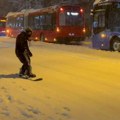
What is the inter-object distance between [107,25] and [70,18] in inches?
385

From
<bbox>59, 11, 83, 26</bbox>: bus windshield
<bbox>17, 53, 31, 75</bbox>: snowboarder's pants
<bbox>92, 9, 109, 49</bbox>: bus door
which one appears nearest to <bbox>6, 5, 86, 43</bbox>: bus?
<bbox>59, 11, 83, 26</bbox>: bus windshield

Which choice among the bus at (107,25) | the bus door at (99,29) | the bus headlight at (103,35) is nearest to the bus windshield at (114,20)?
the bus at (107,25)

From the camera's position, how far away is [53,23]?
35.7 m

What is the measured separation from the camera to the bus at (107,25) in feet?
84.1

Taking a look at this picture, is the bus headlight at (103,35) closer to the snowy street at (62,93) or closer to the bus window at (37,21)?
the snowy street at (62,93)

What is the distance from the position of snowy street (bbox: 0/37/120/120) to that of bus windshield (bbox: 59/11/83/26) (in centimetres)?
1835

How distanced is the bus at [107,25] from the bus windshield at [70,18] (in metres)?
7.69

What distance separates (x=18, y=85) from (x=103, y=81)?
256 cm

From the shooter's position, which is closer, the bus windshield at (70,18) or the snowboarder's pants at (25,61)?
the snowboarder's pants at (25,61)

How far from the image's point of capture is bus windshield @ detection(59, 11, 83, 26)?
35531 mm

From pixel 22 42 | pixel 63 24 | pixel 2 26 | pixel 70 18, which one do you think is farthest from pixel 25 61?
pixel 2 26

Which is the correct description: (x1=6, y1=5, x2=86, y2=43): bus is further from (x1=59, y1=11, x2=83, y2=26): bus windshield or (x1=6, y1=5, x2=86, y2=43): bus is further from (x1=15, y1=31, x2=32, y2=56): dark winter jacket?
(x1=15, y1=31, x2=32, y2=56): dark winter jacket

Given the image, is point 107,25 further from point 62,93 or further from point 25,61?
point 62,93

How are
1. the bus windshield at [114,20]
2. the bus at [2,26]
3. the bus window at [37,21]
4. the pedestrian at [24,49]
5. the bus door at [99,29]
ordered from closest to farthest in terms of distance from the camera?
the pedestrian at [24,49]
the bus windshield at [114,20]
the bus door at [99,29]
the bus window at [37,21]
the bus at [2,26]
